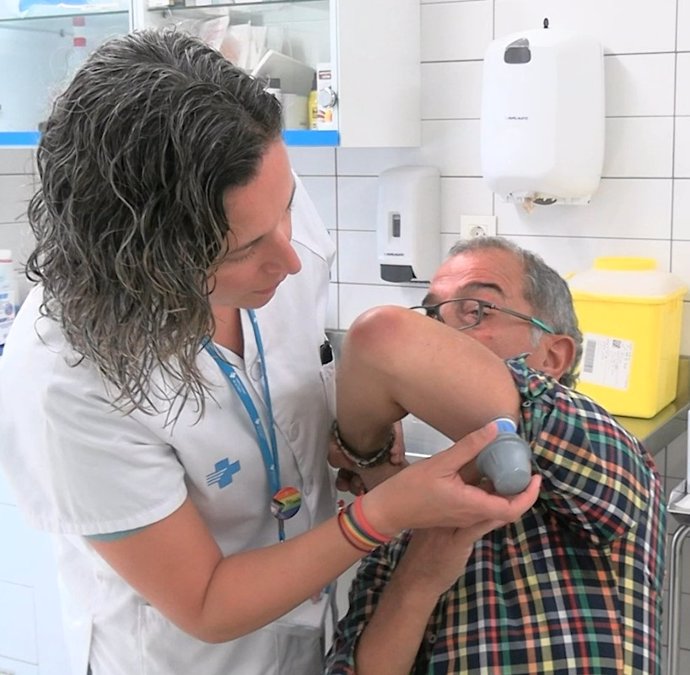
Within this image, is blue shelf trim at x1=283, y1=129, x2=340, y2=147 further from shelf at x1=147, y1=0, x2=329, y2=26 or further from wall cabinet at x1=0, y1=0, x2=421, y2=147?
shelf at x1=147, y1=0, x2=329, y2=26

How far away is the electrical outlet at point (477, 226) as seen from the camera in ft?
8.26

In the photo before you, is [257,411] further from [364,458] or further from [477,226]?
[477,226]

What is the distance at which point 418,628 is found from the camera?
117cm

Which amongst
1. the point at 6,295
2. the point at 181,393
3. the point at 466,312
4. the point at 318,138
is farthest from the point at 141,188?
the point at 6,295

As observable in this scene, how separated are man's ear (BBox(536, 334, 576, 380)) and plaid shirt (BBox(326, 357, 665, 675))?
0.96 feet

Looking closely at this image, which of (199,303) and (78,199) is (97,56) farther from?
(199,303)

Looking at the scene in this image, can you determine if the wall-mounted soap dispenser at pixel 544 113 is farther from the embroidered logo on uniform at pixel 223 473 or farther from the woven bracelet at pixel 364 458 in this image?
the embroidered logo on uniform at pixel 223 473

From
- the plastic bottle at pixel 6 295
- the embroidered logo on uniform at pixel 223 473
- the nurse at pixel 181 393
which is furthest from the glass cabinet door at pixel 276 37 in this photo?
the embroidered logo on uniform at pixel 223 473

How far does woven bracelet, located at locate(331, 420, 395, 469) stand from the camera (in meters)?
1.34

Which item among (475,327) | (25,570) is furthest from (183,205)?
(25,570)

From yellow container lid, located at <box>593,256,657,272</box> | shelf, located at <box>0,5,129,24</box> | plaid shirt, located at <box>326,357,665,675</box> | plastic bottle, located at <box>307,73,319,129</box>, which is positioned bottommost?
plaid shirt, located at <box>326,357,665,675</box>

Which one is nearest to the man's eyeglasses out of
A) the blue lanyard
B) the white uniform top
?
the white uniform top

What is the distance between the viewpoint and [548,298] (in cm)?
153

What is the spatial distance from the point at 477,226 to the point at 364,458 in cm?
130
